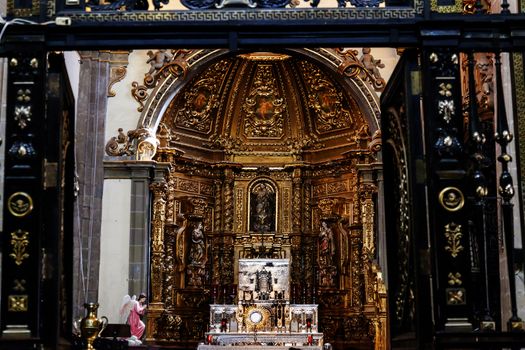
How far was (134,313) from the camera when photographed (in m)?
16.8

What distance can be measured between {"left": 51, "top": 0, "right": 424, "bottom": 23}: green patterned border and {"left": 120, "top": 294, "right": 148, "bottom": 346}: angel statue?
357 inches

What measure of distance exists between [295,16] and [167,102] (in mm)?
11078

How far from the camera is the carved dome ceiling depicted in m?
20.6

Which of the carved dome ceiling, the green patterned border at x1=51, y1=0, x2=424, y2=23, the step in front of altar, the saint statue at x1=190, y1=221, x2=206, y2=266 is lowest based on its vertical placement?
the step in front of altar

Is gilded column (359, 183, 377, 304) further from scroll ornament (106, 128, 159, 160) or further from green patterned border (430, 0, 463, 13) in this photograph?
green patterned border (430, 0, 463, 13)

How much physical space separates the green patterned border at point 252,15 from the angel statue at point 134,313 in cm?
907

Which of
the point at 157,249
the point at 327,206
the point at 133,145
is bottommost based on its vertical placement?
the point at 157,249

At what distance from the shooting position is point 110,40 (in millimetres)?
8305

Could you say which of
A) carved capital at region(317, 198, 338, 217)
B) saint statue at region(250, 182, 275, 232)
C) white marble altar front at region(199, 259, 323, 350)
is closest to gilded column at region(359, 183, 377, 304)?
white marble altar front at region(199, 259, 323, 350)

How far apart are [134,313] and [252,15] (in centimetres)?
966

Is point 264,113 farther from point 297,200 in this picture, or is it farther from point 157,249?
point 157,249

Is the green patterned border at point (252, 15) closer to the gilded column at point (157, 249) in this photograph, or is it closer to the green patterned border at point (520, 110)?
the green patterned border at point (520, 110)

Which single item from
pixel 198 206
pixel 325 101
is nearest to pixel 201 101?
pixel 198 206

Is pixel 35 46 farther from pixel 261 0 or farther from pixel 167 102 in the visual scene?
pixel 167 102
